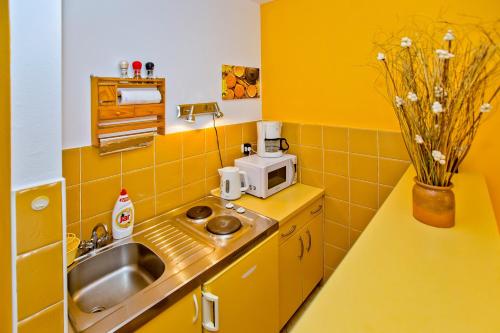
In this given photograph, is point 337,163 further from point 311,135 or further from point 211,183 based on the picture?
point 211,183

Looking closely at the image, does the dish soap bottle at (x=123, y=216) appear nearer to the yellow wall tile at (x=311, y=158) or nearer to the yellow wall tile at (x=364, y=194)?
the yellow wall tile at (x=311, y=158)

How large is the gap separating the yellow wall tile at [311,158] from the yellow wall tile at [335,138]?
9 cm

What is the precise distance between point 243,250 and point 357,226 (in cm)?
101

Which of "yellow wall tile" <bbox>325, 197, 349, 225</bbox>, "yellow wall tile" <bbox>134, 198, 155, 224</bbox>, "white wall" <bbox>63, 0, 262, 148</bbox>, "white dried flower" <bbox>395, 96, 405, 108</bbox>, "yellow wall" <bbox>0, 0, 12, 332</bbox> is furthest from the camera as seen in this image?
"yellow wall tile" <bbox>325, 197, 349, 225</bbox>

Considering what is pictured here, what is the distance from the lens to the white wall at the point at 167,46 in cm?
125

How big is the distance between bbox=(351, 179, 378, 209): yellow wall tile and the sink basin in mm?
1355

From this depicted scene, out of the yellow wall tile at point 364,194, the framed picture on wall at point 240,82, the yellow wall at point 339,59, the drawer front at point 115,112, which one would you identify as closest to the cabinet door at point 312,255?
the yellow wall tile at point 364,194

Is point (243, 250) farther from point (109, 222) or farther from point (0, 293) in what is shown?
point (0, 293)

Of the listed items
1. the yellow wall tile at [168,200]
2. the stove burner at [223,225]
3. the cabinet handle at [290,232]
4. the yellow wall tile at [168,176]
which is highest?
the yellow wall tile at [168,176]

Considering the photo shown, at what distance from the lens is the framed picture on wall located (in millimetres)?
1994

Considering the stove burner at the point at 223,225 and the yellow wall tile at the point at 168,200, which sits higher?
the yellow wall tile at the point at 168,200

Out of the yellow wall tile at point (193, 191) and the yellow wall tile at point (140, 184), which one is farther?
the yellow wall tile at point (193, 191)

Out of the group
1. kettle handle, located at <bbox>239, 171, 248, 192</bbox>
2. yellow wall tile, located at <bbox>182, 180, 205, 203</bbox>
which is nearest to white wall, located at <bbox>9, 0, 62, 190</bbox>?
yellow wall tile, located at <bbox>182, 180, 205, 203</bbox>

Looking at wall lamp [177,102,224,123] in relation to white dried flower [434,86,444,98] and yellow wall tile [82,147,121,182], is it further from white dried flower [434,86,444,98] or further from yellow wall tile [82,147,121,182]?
white dried flower [434,86,444,98]
